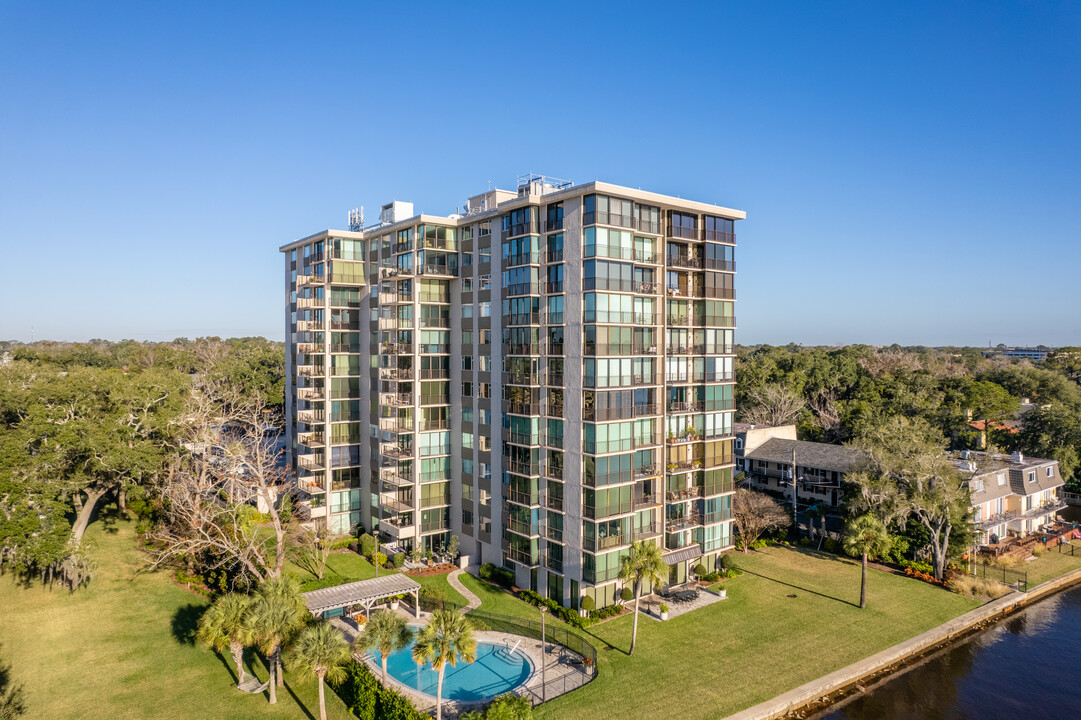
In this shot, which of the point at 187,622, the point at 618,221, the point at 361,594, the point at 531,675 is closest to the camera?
the point at 531,675

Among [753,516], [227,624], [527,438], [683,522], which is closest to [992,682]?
[683,522]

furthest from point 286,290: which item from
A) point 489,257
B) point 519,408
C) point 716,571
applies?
point 716,571

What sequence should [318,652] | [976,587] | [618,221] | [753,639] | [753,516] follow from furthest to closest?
[753,516]
[976,587]
[618,221]
[753,639]
[318,652]

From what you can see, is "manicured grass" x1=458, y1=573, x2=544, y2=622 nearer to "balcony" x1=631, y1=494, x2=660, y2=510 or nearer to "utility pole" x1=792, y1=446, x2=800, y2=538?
"balcony" x1=631, y1=494, x2=660, y2=510

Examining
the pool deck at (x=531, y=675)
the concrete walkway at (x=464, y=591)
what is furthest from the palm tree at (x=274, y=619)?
the concrete walkway at (x=464, y=591)

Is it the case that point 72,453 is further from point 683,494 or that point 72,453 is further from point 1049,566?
point 1049,566

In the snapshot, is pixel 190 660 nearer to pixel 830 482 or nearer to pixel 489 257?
pixel 489 257

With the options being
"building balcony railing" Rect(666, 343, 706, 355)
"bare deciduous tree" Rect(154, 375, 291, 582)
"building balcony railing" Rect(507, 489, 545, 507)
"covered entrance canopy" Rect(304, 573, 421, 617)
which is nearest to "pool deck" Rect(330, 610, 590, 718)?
"covered entrance canopy" Rect(304, 573, 421, 617)

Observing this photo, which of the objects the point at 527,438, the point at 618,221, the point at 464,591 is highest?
the point at 618,221
